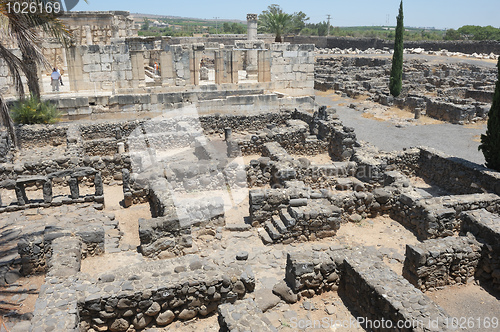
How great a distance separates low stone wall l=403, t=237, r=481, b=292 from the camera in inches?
270

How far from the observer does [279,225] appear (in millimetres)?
8258

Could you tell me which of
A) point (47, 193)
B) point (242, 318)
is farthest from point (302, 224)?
point (47, 193)

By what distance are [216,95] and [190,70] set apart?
1863mm

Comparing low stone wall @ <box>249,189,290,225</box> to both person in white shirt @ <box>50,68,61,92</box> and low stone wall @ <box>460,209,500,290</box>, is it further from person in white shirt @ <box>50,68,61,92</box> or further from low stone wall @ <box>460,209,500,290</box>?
person in white shirt @ <box>50,68,61,92</box>

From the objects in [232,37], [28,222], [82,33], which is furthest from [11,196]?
[232,37]

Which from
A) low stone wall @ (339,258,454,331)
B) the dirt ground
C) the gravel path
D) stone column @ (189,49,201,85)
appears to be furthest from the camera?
stone column @ (189,49,201,85)

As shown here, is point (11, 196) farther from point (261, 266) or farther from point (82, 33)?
point (82, 33)

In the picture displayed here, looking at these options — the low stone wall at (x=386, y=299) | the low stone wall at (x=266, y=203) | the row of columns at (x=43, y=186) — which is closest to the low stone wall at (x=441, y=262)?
the low stone wall at (x=386, y=299)

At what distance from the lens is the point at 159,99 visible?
17.6 metres

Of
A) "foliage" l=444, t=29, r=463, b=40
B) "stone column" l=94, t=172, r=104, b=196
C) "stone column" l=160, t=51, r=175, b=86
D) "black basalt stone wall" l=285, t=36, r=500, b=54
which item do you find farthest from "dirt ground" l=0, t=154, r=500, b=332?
"foliage" l=444, t=29, r=463, b=40

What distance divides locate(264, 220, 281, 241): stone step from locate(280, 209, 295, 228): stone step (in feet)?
0.91

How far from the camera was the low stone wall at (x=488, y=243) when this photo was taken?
7188mm

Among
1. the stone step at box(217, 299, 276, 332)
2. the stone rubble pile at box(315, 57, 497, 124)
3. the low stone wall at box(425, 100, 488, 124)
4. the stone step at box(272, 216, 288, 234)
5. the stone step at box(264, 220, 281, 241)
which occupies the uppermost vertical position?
the stone rubble pile at box(315, 57, 497, 124)

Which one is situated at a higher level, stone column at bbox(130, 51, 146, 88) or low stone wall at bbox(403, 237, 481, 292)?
stone column at bbox(130, 51, 146, 88)
